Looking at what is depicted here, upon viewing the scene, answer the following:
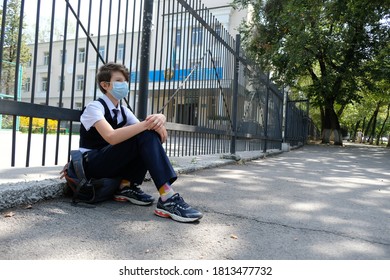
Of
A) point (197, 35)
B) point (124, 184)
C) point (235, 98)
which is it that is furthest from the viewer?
point (235, 98)

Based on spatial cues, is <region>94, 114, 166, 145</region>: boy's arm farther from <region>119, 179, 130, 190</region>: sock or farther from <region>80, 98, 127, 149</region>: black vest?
<region>119, 179, 130, 190</region>: sock

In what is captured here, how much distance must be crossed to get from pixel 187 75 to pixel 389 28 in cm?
1511

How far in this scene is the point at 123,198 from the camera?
284 centimetres

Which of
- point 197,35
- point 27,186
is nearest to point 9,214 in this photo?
point 27,186

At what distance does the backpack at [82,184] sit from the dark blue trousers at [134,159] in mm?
69

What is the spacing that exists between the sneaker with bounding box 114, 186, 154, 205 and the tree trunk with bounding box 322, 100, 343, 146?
18934 millimetres

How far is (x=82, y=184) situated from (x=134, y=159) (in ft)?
1.47

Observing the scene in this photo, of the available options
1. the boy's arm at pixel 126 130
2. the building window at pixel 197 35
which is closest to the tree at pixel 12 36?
the boy's arm at pixel 126 130

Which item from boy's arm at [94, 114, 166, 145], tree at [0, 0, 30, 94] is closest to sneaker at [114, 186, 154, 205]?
boy's arm at [94, 114, 166, 145]

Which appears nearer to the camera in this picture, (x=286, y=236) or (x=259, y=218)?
(x=286, y=236)

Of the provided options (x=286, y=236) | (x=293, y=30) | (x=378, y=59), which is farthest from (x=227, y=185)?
(x=378, y=59)

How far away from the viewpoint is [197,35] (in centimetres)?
543

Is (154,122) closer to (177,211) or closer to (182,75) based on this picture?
(177,211)
